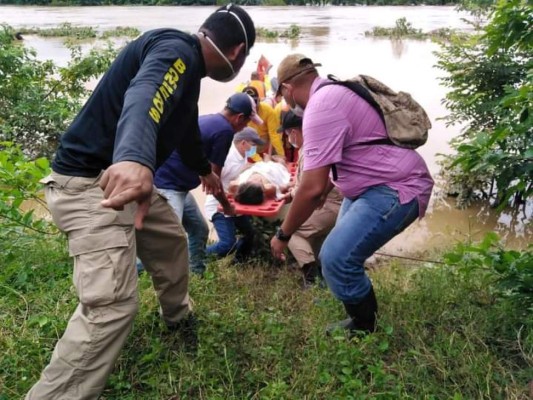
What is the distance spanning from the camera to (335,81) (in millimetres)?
2488

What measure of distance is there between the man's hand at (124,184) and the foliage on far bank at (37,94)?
5.50m

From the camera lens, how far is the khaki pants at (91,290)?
1.79 metres

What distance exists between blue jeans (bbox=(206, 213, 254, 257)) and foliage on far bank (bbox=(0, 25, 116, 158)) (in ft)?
11.5

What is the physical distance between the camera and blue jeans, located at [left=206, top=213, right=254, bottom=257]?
412 cm

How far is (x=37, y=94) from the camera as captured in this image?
6633mm

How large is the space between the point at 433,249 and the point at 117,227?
12.5ft

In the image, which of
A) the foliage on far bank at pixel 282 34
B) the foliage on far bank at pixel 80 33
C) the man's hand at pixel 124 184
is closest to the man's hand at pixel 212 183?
the man's hand at pixel 124 184

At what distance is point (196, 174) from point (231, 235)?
37.2 inches

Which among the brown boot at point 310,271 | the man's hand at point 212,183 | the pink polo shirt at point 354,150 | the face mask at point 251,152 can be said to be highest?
the pink polo shirt at point 354,150

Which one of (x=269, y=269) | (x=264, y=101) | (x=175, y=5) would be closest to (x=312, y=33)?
(x=264, y=101)

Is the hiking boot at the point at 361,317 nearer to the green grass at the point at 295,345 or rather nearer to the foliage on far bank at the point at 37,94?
the green grass at the point at 295,345

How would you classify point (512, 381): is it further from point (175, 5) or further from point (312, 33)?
point (175, 5)

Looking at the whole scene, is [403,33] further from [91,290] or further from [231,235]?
[91,290]

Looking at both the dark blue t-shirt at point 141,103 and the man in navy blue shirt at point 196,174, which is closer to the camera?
the dark blue t-shirt at point 141,103
